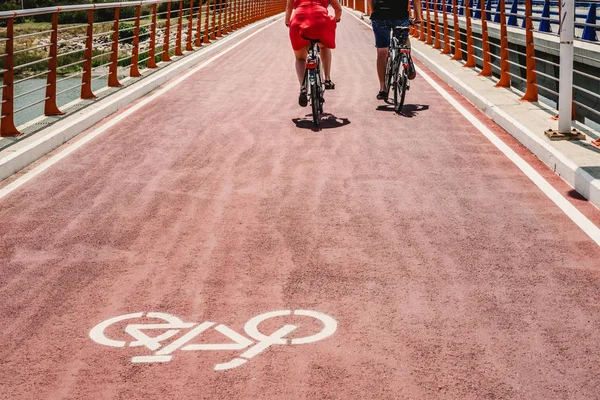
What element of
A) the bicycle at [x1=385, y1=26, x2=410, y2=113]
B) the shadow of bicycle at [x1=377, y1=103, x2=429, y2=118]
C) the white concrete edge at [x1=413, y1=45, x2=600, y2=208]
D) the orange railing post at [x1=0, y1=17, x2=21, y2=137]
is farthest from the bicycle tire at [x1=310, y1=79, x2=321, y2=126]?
the orange railing post at [x1=0, y1=17, x2=21, y2=137]

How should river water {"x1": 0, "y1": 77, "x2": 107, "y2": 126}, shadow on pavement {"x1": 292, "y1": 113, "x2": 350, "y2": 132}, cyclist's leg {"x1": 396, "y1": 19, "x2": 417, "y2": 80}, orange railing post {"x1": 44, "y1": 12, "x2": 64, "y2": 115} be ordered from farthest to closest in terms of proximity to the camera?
river water {"x1": 0, "y1": 77, "x2": 107, "y2": 126}, cyclist's leg {"x1": 396, "y1": 19, "x2": 417, "y2": 80}, orange railing post {"x1": 44, "y1": 12, "x2": 64, "y2": 115}, shadow on pavement {"x1": 292, "y1": 113, "x2": 350, "y2": 132}

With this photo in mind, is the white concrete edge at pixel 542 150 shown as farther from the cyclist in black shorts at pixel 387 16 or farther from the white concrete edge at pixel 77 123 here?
the white concrete edge at pixel 77 123

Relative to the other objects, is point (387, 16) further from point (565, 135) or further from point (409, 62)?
point (565, 135)

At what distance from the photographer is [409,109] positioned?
12.7 metres

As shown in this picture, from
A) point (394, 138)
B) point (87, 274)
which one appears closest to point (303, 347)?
point (87, 274)

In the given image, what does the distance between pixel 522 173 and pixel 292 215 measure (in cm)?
254

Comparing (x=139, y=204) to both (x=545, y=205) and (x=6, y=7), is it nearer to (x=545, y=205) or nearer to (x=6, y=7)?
(x=545, y=205)

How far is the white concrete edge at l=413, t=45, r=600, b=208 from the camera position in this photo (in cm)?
744

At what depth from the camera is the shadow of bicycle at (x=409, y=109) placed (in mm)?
12203

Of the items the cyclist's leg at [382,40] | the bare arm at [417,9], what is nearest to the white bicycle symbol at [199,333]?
the cyclist's leg at [382,40]

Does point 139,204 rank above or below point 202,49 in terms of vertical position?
below

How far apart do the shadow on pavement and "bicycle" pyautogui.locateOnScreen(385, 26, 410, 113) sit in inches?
34.7

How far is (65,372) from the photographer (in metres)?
4.27

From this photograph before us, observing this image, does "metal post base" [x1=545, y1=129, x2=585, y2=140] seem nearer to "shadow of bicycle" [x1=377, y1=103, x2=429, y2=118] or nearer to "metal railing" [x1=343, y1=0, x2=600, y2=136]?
"metal railing" [x1=343, y1=0, x2=600, y2=136]
